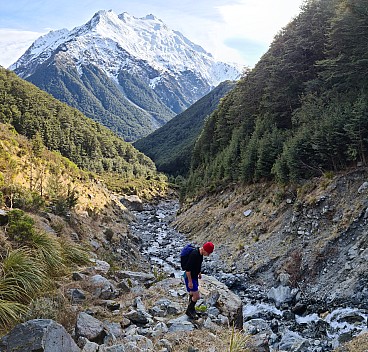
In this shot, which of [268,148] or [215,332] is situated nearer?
[215,332]

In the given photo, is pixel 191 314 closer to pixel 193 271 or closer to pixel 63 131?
pixel 193 271

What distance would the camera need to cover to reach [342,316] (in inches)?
426

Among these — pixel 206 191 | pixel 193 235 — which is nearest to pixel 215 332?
pixel 193 235

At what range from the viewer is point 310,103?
2386cm

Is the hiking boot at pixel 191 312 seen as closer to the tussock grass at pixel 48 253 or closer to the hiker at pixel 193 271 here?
the hiker at pixel 193 271

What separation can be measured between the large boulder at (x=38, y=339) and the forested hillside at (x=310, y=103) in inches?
614

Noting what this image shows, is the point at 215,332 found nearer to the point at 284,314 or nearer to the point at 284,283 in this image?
the point at 284,314

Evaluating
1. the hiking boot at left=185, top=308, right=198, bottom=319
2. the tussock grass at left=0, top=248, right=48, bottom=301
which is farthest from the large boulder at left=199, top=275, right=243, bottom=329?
the tussock grass at left=0, top=248, right=48, bottom=301

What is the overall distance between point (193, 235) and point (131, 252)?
Answer: 8.82 meters

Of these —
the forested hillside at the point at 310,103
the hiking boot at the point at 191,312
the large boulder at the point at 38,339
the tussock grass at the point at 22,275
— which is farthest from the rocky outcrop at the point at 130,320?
the forested hillside at the point at 310,103

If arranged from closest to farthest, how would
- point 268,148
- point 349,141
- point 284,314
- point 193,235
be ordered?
point 284,314
point 349,141
point 268,148
point 193,235

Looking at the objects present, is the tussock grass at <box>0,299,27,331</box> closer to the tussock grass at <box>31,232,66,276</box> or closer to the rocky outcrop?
the rocky outcrop

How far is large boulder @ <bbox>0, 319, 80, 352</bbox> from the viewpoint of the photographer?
5.40m

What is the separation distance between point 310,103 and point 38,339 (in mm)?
22902
